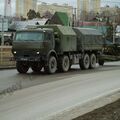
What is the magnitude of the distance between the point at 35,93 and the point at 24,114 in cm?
473

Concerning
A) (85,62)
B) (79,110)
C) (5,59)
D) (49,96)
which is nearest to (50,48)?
(85,62)

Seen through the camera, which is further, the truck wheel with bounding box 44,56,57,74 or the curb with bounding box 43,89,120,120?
the truck wheel with bounding box 44,56,57,74

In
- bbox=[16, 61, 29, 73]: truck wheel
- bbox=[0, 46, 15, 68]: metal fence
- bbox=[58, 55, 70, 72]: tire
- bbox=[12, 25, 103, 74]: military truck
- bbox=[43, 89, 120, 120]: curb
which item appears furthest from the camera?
bbox=[0, 46, 15, 68]: metal fence

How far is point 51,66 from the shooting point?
1055 inches

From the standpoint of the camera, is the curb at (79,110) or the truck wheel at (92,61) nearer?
the curb at (79,110)

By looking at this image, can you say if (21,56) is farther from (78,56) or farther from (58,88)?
(58,88)

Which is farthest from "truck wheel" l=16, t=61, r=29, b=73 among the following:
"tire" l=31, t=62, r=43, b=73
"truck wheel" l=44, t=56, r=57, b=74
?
"truck wheel" l=44, t=56, r=57, b=74

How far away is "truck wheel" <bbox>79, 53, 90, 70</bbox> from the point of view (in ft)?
102

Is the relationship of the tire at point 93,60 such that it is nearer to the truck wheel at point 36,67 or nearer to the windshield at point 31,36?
the truck wheel at point 36,67

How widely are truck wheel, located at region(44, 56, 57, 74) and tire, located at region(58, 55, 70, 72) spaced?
710 mm

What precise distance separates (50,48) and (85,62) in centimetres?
525

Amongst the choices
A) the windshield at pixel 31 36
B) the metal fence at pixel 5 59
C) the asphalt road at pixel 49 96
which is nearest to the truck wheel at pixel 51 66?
the windshield at pixel 31 36

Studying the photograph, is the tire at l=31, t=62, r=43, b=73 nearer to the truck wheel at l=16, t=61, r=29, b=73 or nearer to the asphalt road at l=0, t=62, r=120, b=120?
the truck wheel at l=16, t=61, r=29, b=73

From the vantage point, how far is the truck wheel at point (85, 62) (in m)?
31.0
